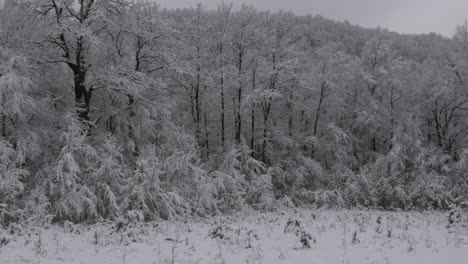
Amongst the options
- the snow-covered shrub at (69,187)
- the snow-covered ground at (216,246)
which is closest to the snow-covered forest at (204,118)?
the snow-covered shrub at (69,187)

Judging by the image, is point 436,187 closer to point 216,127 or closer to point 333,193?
point 333,193

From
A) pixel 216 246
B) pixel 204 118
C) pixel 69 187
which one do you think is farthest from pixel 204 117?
pixel 216 246

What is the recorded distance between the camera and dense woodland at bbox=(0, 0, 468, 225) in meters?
13.0

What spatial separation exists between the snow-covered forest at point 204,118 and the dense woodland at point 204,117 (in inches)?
3.4

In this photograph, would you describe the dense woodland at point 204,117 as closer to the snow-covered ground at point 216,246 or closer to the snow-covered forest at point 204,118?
the snow-covered forest at point 204,118

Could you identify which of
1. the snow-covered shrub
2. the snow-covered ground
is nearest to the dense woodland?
the snow-covered shrub

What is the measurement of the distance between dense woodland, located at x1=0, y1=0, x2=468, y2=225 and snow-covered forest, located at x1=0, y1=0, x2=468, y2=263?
9cm

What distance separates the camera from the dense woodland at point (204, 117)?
1301cm

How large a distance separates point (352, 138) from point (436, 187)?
6.59m

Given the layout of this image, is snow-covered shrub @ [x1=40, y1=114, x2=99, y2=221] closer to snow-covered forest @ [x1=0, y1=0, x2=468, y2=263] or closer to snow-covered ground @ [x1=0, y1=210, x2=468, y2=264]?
snow-covered forest @ [x1=0, y1=0, x2=468, y2=263]

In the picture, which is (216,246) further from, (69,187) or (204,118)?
(204,118)

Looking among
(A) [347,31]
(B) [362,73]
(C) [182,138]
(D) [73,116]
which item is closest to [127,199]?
(D) [73,116]

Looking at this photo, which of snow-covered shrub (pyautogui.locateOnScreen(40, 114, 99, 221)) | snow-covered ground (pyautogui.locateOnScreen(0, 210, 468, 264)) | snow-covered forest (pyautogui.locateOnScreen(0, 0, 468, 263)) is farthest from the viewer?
snow-covered forest (pyautogui.locateOnScreen(0, 0, 468, 263))

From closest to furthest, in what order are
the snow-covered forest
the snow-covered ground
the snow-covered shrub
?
the snow-covered ground < the snow-covered shrub < the snow-covered forest
